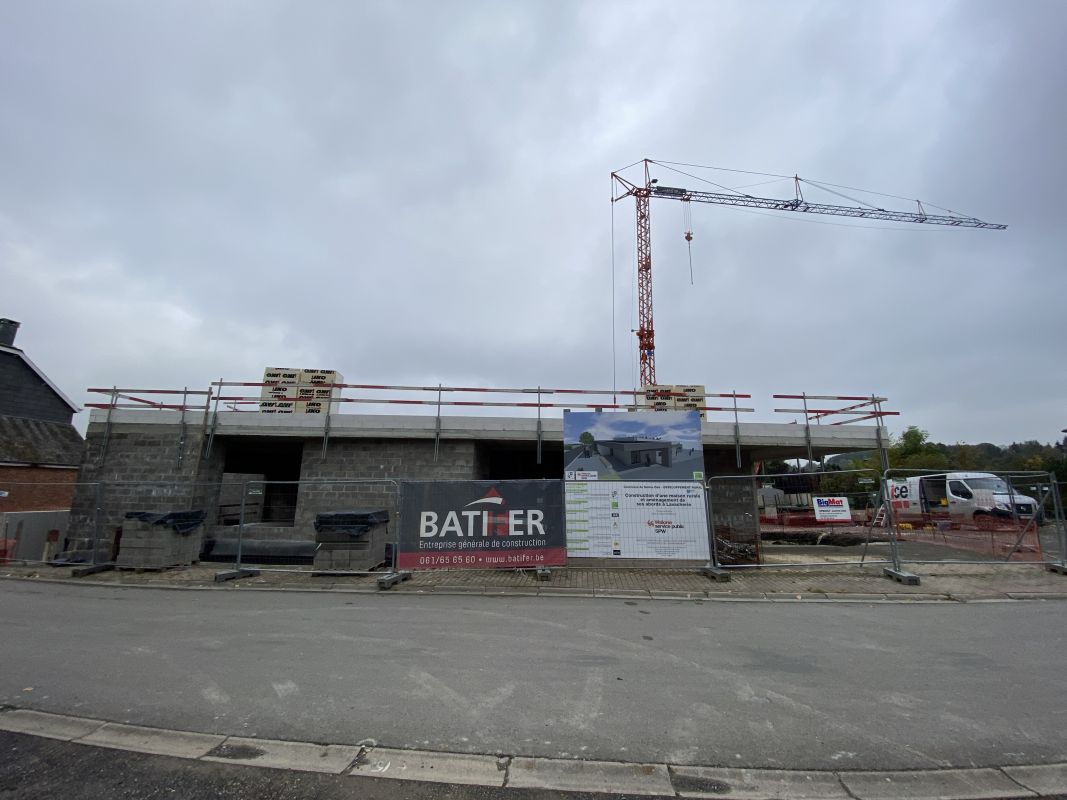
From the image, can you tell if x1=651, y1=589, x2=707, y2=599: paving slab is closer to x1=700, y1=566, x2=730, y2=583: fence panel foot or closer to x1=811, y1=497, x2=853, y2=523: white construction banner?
x1=700, y1=566, x2=730, y2=583: fence panel foot

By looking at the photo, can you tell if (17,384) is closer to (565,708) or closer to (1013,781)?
(565,708)

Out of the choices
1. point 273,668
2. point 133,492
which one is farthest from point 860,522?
point 133,492

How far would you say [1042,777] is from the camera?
316 cm

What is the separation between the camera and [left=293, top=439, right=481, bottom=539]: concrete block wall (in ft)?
42.8

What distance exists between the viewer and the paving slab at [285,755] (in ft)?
10.8

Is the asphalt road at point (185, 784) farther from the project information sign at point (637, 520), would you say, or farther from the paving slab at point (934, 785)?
the project information sign at point (637, 520)

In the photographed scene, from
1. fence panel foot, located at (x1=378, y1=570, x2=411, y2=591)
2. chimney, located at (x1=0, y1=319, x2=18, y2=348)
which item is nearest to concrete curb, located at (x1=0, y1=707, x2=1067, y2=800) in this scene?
fence panel foot, located at (x1=378, y1=570, x2=411, y2=591)

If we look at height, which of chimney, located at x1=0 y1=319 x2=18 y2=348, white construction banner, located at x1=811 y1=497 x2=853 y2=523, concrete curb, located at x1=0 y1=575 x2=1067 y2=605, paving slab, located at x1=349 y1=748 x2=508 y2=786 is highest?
chimney, located at x1=0 y1=319 x2=18 y2=348

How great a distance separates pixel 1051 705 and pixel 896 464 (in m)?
70.4

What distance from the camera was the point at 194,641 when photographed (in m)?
6.04

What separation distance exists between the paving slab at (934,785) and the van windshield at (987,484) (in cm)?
2118

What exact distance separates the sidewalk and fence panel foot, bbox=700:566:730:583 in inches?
4.8

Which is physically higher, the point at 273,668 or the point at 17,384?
the point at 17,384

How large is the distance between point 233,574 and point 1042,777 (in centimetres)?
1146
